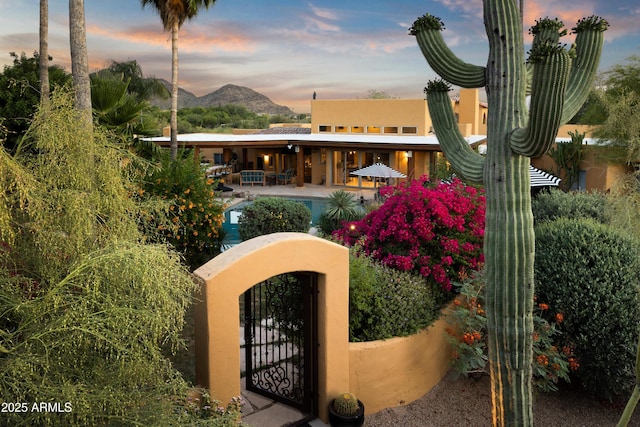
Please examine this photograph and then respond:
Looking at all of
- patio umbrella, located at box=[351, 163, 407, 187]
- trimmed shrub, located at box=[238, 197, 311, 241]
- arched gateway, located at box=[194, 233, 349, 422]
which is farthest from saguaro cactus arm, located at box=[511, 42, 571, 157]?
patio umbrella, located at box=[351, 163, 407, 187]

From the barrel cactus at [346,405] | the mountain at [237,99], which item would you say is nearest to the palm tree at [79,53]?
the barrel cactus at [346,405]

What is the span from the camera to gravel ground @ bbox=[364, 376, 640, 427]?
22.7ft

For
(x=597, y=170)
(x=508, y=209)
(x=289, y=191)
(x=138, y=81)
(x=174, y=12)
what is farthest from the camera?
(x=138, y=81)

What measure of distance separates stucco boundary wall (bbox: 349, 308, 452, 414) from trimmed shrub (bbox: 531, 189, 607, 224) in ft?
17.3

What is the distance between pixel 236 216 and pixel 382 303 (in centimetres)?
1361

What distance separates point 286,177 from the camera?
30203 mm

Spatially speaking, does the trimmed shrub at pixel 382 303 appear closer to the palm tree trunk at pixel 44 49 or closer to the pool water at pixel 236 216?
the palm tree trunk at pixel 44 49

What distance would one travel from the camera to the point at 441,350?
7988 millimetres

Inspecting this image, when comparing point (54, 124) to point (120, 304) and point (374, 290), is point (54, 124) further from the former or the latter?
point (374, 290)

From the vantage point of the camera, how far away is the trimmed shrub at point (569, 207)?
36.8ft

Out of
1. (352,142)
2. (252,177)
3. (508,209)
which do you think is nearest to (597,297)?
(508,209)

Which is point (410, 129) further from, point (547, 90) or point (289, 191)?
point (547, 90)

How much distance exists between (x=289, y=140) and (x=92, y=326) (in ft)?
79.3

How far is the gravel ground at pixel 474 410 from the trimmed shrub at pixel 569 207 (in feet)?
15.1
